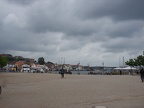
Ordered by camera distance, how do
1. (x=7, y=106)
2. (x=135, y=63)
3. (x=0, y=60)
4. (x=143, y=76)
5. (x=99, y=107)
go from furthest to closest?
(x=0, y=60), (x=135, y=63), (x=143, y=76), (x=7, y=106), (x=99, y=107)

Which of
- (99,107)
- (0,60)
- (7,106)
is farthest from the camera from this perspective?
(0,60)

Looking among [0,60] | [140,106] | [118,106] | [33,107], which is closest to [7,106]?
[33,107]

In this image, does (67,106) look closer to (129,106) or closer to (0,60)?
(129,106)

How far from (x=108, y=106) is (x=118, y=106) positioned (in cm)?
44

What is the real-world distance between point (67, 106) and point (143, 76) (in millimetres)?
22582

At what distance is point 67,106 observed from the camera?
11.2m

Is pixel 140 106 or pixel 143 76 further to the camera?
pixel 143 76

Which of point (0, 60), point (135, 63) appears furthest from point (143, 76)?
point (0, 60)

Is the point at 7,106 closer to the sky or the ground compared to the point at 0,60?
closer to the ground

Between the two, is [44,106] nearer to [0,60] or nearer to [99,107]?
[99,107]

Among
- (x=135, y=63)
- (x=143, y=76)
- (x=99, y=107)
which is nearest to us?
(x=99, y=107)

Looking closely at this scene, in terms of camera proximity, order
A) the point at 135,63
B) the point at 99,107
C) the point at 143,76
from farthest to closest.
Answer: the point at 135,63 < the point at 143,76 < the point at 99,107

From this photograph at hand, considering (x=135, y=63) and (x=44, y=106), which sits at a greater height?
(x=135, y=63)

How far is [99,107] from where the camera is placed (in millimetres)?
10680
